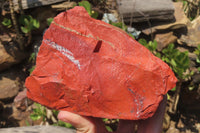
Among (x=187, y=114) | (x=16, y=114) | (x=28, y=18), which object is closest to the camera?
(x=28, y=18)

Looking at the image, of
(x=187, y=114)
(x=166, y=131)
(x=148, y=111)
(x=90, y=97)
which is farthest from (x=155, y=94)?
(x=187, y=114)

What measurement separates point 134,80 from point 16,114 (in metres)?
2.03

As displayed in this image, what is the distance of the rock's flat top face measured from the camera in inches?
45.9

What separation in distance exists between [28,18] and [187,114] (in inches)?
98.3

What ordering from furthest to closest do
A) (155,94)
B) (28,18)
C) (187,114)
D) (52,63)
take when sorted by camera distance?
(187,114), (28,18), (52,63), (155,94)

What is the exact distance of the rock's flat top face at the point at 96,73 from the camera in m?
1.17

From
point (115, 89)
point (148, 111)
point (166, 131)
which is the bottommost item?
point (166, 131)

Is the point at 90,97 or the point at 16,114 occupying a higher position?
the point at 90,97

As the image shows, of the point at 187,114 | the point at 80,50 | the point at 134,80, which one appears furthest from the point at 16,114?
the point at 187,114

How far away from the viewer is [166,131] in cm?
274

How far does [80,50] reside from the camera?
4.04ft

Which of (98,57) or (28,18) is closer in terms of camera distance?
(98,57)

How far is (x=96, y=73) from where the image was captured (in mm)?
1188

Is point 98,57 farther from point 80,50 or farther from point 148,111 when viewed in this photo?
point 148,111
